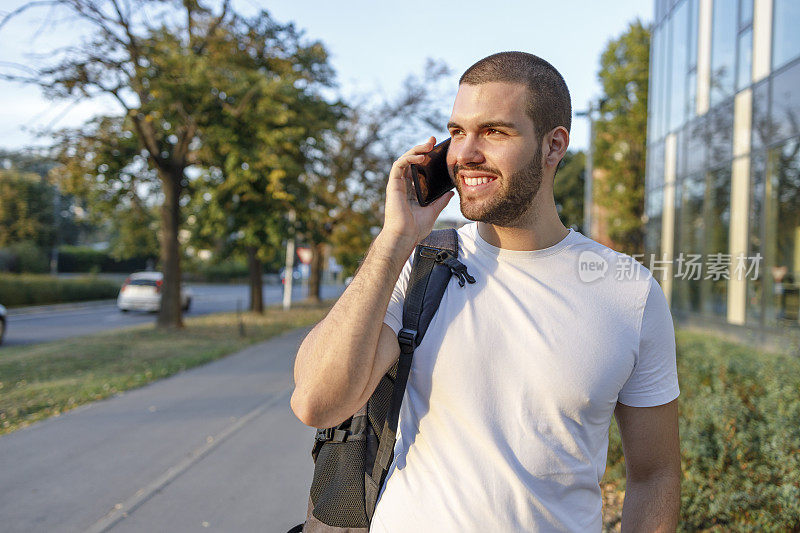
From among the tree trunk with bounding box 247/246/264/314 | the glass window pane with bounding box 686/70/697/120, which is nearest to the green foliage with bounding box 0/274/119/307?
the tree trunk with bounding box 247/246/264/314

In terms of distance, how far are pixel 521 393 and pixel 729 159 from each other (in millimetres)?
14947

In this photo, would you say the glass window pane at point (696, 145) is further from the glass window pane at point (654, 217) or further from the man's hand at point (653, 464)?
the man's hand at point (653, 464)

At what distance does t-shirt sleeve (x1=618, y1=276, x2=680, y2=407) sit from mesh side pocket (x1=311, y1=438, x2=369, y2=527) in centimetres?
77

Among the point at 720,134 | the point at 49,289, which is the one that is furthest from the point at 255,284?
the point at 720,134

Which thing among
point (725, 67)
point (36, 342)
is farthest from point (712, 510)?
point (36, 342)

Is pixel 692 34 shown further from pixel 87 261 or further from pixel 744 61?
pixel 87 261

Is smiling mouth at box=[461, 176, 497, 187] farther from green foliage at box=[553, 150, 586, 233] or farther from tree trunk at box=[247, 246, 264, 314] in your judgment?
green foliage at box=[553, 150, 586, 233]

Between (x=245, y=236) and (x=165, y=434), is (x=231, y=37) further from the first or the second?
(x=165, y=434)

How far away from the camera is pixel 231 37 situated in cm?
1659

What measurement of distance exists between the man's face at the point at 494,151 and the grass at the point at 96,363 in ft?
16.6

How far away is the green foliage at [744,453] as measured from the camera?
3482 mm

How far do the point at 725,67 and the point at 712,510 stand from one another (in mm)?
13726

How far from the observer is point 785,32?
11734 millimetres

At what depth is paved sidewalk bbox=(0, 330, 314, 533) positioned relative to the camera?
455cm
